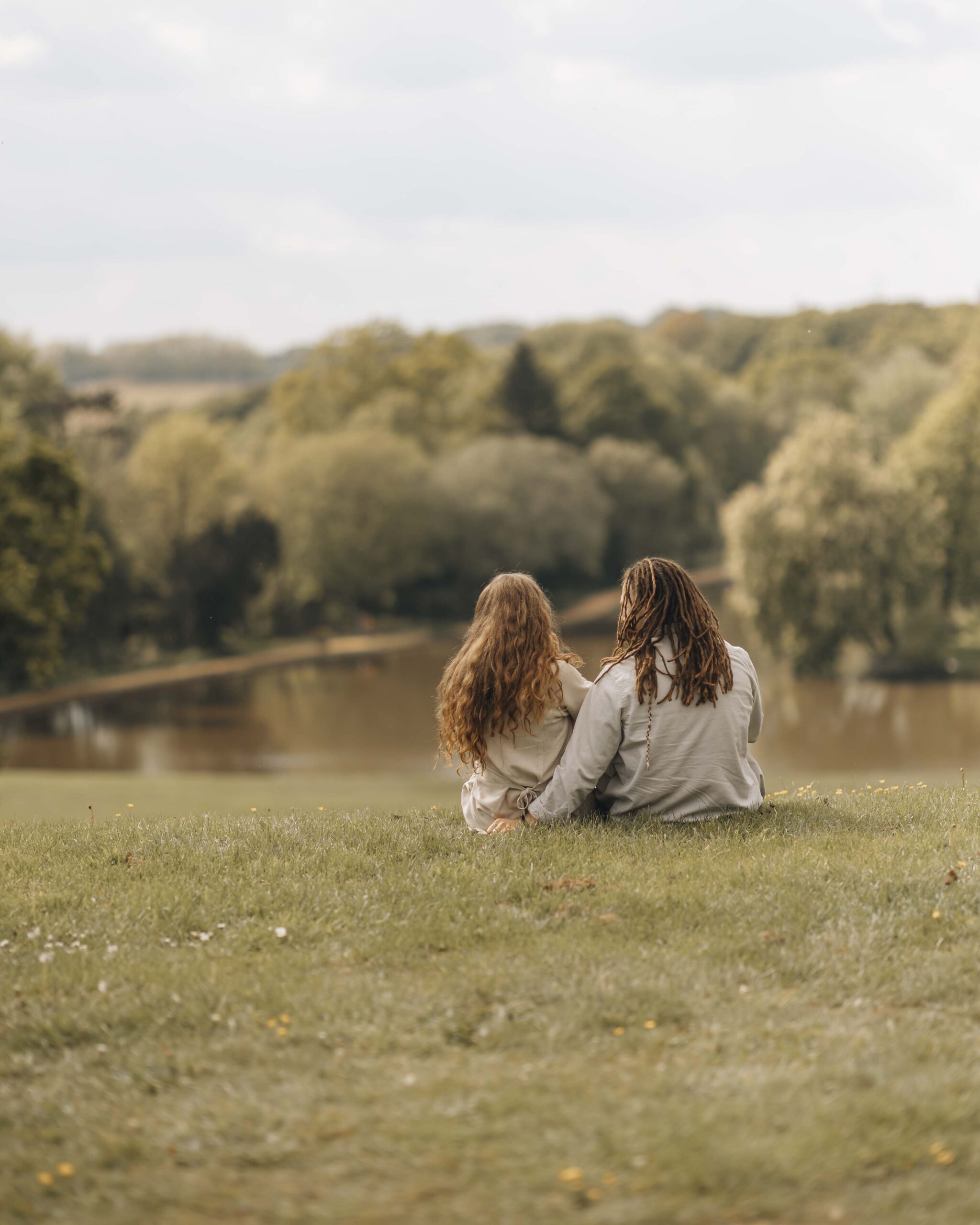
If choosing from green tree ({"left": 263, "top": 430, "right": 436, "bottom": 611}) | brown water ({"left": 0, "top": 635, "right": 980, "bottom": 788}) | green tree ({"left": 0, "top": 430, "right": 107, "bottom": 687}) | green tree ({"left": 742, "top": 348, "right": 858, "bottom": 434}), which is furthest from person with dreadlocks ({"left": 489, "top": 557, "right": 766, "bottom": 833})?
green tree ({"left": 742, "top": 348, "right": 858, "bottom": 434})

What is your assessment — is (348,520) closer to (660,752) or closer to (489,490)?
(489,490)

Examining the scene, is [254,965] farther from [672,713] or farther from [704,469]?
[704,469]

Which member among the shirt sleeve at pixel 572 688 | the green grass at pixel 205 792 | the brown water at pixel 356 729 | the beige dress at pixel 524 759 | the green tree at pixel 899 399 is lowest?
the brown water at pixel 356 729

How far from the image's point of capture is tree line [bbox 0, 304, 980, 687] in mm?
49344

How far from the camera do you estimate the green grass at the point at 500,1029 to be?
3.91 m

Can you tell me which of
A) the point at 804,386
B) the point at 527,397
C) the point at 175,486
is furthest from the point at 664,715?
the point at 804,386

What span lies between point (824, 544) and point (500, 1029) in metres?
46.3

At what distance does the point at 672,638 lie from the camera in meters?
7.49

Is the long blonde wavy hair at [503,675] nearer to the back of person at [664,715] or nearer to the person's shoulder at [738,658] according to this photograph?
the back of person at [664,715]

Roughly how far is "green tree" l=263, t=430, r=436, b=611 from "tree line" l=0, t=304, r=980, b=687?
0.44 feet

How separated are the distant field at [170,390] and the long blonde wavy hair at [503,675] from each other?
11220 cm

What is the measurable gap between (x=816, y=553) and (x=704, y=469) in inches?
1417

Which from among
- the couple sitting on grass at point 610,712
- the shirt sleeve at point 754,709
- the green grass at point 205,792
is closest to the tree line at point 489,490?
the green grass at point 205,792

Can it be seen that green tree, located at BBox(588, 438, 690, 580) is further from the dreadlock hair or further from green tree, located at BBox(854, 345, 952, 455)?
the dreadlock hair
